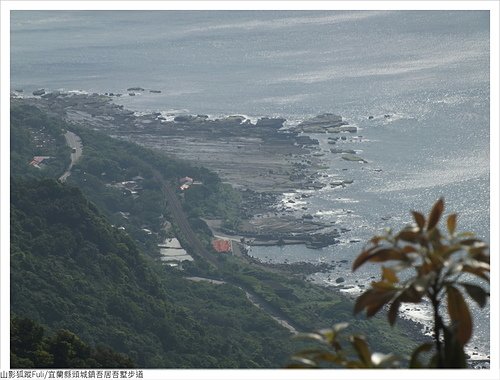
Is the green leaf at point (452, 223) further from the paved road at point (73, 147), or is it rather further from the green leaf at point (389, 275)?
the paved road at point (73, 147)

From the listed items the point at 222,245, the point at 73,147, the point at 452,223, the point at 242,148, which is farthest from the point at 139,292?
the point at 242,148

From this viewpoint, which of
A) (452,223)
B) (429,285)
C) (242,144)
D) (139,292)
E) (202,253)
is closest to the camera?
(429,285)

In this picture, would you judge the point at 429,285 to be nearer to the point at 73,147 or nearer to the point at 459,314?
the point at 459,314

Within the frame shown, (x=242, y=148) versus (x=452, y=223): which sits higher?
(x=242, y=148)

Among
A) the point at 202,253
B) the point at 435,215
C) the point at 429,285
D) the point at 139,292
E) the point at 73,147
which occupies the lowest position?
the point at 139,292

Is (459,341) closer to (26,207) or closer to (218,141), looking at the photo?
(26,207)

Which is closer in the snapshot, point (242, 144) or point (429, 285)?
point (429, 285)
